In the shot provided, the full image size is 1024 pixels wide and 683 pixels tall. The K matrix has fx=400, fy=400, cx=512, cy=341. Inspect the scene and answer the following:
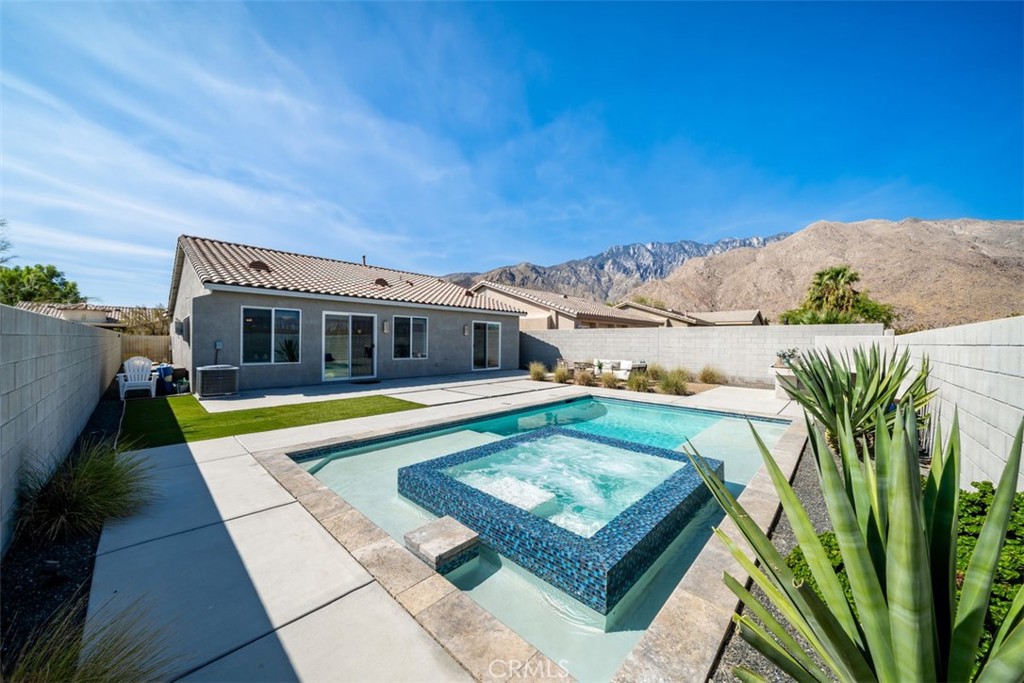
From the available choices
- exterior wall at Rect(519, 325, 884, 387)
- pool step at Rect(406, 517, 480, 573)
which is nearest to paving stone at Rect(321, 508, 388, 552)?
pool step at Rect(406, 517, 480, 573)

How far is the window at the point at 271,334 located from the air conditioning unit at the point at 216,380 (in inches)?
38.3

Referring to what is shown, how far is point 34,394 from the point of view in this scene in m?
3.91

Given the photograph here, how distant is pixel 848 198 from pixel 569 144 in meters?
41.2

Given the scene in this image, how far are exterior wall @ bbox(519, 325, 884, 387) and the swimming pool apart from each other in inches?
228

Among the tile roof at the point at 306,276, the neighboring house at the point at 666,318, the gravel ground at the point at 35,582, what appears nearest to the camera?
the gravel ground at the point at 35,582

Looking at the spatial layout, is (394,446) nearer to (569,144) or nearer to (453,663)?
(453,663)

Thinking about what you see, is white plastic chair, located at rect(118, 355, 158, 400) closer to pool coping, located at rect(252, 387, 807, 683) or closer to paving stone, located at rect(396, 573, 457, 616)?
pool coping, located at rect(252, 387, 807, 683)

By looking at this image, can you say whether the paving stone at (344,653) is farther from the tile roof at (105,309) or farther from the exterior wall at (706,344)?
the tile roof at (105,309)

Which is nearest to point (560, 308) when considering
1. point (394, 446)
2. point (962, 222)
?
point (394, 446)

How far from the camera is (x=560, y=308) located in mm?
22953

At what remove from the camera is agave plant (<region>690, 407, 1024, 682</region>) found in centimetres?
111

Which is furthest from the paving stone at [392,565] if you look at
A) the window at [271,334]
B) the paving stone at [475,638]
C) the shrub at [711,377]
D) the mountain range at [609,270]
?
the mountain range at [609,270]

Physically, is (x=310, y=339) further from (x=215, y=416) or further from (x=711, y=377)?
(x=711, y=377)

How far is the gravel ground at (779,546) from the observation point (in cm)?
215
